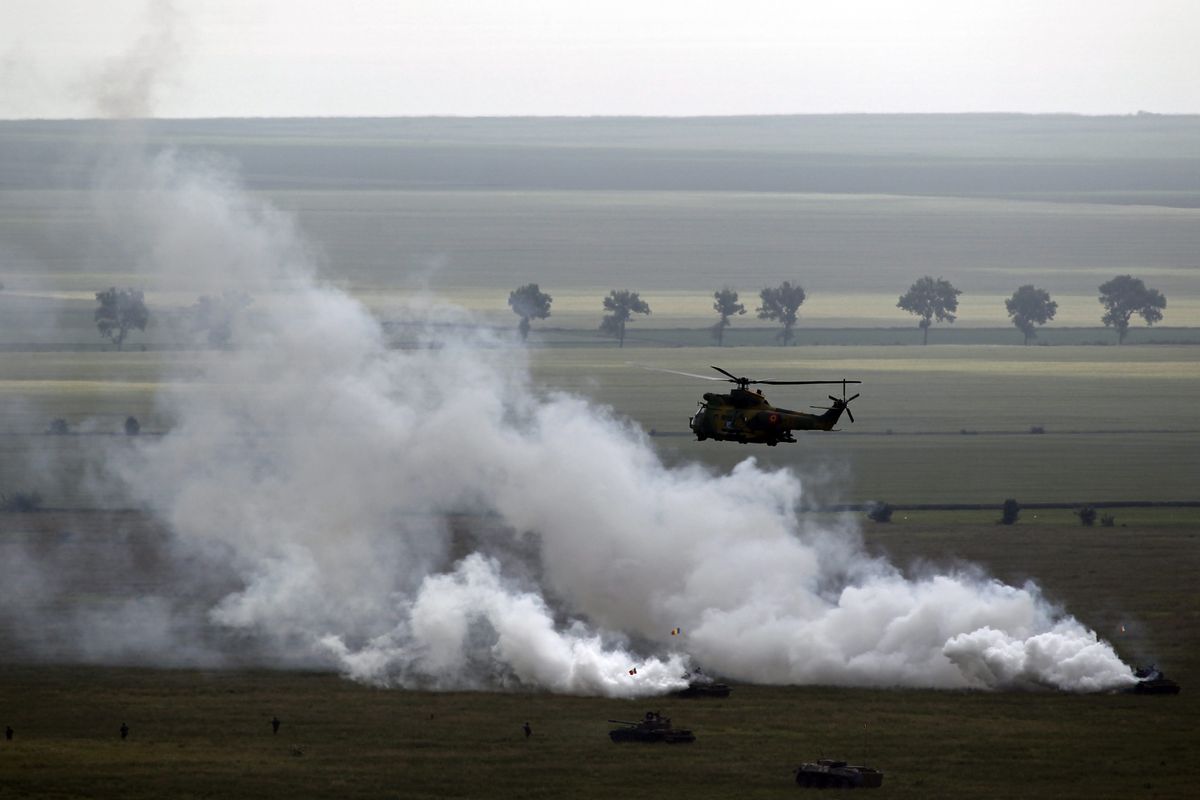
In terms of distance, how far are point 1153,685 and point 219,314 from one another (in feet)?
247

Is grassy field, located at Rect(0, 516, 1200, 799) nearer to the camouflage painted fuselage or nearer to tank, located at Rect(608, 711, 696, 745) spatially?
tank, located at Rect(608, 711, 696, 745)

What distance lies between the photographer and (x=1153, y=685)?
10800 centimetres

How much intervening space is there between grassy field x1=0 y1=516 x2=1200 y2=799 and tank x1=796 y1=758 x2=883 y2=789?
0.71m

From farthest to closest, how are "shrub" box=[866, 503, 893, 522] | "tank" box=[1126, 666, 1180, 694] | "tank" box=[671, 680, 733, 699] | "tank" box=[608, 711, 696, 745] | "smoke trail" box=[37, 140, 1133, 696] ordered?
"shrub" box=[866, 503, 893, 522] → "smoke trail" box=[37, 140, 1133, 696] → "tank" box=[671, 680, 733, 699] → "tank" box=[1126, 666, 1180, 694] → "tank" box=[608, 711, 696, 745]

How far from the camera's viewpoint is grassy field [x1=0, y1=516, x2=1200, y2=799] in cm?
9069

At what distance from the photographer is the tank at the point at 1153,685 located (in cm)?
10781

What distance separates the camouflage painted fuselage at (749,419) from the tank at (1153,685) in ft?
73.4

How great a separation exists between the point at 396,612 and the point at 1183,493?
87969mm

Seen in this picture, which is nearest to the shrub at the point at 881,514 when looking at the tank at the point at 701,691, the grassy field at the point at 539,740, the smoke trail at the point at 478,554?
the smoke trail at the point at 478,554

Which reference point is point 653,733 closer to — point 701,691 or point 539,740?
point 539,740

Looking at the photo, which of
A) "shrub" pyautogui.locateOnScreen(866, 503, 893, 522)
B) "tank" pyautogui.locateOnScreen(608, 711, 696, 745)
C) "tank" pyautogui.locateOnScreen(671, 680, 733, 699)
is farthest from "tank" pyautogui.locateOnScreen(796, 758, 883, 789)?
"shrub" pyautogui.locateOnScreen(866, 503, 893, 522)

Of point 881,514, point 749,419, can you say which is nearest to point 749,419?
point 749,419

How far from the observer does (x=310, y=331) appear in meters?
124

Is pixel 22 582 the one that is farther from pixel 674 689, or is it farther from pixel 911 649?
pixel 911 649
